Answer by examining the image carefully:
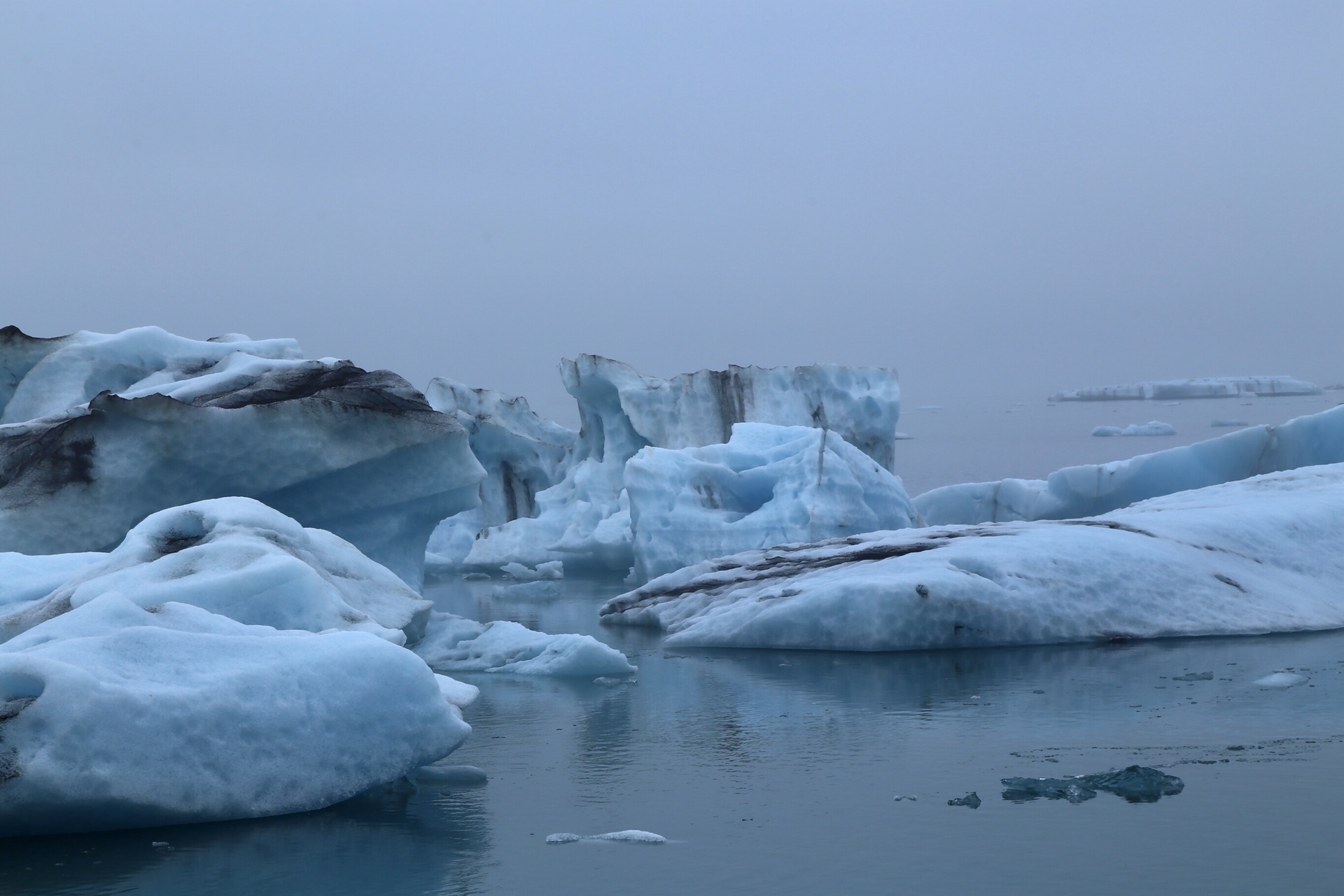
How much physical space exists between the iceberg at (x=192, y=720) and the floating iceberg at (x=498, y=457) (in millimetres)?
16402

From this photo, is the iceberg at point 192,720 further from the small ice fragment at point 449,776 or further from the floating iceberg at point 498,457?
the floating iceberg at point 498,457

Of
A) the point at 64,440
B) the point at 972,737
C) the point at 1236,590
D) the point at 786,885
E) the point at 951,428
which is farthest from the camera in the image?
the point at 951,428

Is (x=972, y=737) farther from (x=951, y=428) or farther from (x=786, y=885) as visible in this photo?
(x=951, y=428)

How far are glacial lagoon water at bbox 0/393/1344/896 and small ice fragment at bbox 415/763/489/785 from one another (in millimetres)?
80

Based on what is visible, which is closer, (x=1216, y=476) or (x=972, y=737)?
(x=972, y=737)

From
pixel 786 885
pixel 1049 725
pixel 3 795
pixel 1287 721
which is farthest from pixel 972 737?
pixel 3 795

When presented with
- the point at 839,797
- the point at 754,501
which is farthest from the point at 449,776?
the point at 754,501

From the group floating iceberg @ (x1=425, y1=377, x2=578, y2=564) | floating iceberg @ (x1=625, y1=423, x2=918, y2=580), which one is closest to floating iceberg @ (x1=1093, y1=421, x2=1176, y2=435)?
floating iceberg @ (x1=425, y1=377, x2=578, y2=564)

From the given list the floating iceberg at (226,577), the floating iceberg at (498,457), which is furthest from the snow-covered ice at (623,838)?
the floating iceberg at (498,457)

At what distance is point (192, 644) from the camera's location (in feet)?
17.1

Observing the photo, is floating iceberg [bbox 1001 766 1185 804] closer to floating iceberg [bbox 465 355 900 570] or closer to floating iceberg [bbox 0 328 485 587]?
floating iceberg [bbox 0 328 485 587]

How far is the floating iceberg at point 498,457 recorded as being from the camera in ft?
72.6

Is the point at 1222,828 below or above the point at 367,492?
below

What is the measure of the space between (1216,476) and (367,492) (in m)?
9.99
